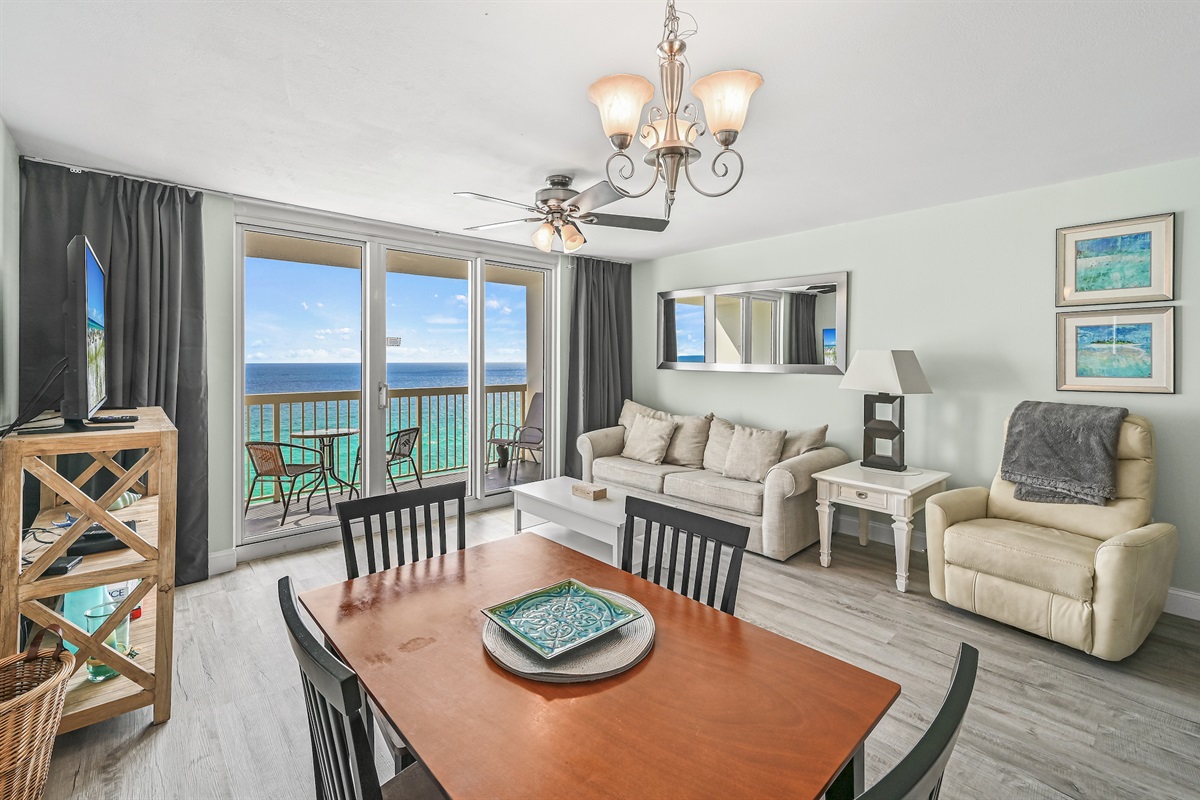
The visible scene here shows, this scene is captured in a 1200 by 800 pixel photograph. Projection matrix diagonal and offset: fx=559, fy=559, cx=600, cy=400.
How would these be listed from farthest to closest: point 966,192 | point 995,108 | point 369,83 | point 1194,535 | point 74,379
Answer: point 966,192 → point 1194,535 → point 995,108 → point 369,83 → point 74,379

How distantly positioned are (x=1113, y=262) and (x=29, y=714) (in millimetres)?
5060

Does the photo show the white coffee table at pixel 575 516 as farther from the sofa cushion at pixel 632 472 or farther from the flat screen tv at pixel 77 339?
the flat screen tv at pixel 77 339

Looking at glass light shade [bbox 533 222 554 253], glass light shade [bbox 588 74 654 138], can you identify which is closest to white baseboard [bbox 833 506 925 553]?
glass light shade [bbox 533 222 554 253]

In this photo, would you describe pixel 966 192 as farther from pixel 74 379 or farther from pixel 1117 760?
pixel 74 379

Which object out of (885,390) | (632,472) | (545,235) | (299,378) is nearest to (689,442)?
(632,472)

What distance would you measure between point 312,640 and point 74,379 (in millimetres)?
1731

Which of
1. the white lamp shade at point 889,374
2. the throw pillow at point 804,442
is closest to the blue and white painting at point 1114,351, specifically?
the white lamp shade at point 889,374

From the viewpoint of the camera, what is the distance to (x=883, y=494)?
3.51m

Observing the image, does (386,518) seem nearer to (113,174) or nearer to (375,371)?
(375,371)

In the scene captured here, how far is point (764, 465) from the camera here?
4262 mm

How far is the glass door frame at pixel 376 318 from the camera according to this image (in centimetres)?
383

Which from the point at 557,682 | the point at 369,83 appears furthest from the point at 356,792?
the point at 369,83

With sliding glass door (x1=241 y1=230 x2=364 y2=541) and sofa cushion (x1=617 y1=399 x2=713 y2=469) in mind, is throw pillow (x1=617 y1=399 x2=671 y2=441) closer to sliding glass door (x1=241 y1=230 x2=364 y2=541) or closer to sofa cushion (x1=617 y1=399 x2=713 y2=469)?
sofa cushion (x1=617 y1=399 x2=713 y2=469)

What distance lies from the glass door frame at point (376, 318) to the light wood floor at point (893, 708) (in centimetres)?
99
